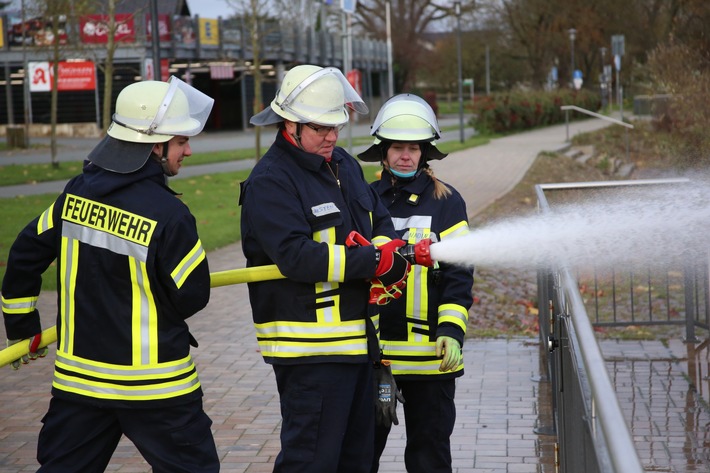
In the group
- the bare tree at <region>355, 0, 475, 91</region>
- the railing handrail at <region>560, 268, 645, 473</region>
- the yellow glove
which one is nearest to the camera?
the railing handrail at <region>560, 268, 645, 473</region>

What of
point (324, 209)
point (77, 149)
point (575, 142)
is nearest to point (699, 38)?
point (324, 209)

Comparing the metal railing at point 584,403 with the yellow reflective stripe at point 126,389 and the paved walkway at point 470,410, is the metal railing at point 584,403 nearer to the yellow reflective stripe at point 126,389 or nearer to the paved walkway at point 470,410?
the paved walkway at point 470,410

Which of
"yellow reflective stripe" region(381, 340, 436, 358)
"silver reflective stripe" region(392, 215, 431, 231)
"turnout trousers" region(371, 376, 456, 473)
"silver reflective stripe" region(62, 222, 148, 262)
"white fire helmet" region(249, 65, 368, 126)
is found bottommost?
"turnout trousers" region(371, 376, 456, 473)

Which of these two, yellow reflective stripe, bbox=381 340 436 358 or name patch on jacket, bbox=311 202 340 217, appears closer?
name patch on jacket, bbox=311 202 340 217

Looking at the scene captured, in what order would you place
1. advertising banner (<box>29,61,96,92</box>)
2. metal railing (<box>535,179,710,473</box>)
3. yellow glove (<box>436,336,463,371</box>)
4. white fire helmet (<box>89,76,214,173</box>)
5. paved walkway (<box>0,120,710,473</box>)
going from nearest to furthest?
metal railing (<box>535,179,710,473</box>) < white fire helmet (<box>89,76,214,173</box>) < yellow glove (<box>436,336,463,371</box>) < paved walkway (<box>0,120,710,473</box>) < advertising banner (<box>29,61,96,92</box>)

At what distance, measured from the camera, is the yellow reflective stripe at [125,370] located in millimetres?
3422

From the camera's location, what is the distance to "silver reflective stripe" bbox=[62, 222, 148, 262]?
338cm

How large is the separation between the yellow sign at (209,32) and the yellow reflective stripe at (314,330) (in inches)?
1567

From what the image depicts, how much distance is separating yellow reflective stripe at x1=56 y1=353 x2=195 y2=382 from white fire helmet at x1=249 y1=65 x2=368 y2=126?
3.09 feet

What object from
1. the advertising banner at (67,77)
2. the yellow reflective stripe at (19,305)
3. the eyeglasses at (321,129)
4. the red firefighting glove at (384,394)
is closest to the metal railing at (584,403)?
the red firefighting glove at (384,394)

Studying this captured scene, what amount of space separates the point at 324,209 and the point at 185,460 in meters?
1.00

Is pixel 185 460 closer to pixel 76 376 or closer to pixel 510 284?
pixel 76 376

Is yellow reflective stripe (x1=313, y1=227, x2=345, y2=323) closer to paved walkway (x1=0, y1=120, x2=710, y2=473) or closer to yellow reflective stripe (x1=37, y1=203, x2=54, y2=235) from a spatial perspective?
yellow reflective stripe (x1=37, y1=203, x2=54, y2=235)

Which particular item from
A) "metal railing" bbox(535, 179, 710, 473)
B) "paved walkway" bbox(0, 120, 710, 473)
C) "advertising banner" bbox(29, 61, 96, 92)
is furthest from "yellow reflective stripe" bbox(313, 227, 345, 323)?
"advertising banner" bbox(29, 61, 96, 92)
